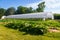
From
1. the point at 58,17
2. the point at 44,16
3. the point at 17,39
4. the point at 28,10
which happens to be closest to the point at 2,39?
the point at 17,39

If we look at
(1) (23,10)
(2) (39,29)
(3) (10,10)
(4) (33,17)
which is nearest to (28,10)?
(1) (23,10)

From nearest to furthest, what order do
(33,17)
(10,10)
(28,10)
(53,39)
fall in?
(53,39) → (33,17) → (28,10) → (10,10)

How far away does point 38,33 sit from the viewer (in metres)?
15.5

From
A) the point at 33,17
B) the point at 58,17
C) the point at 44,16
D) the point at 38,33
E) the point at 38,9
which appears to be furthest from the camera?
the point at 38,9

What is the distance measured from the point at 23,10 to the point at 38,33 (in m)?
70.3

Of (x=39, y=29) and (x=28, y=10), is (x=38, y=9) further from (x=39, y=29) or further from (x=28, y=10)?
(x=39, y=29)

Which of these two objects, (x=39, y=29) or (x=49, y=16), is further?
(x=49, y=16)

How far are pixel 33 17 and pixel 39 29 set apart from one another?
35475 mm

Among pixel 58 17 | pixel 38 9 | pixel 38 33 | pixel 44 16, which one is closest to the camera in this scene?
pixel 38 33

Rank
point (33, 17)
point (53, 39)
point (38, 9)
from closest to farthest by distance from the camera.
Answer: point (53, 39) < point (33, 17) < point (38, 9)

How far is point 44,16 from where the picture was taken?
154ft

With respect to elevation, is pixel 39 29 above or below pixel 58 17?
above

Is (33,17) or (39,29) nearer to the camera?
(39,29)

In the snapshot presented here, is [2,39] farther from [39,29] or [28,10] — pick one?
[28,10]
